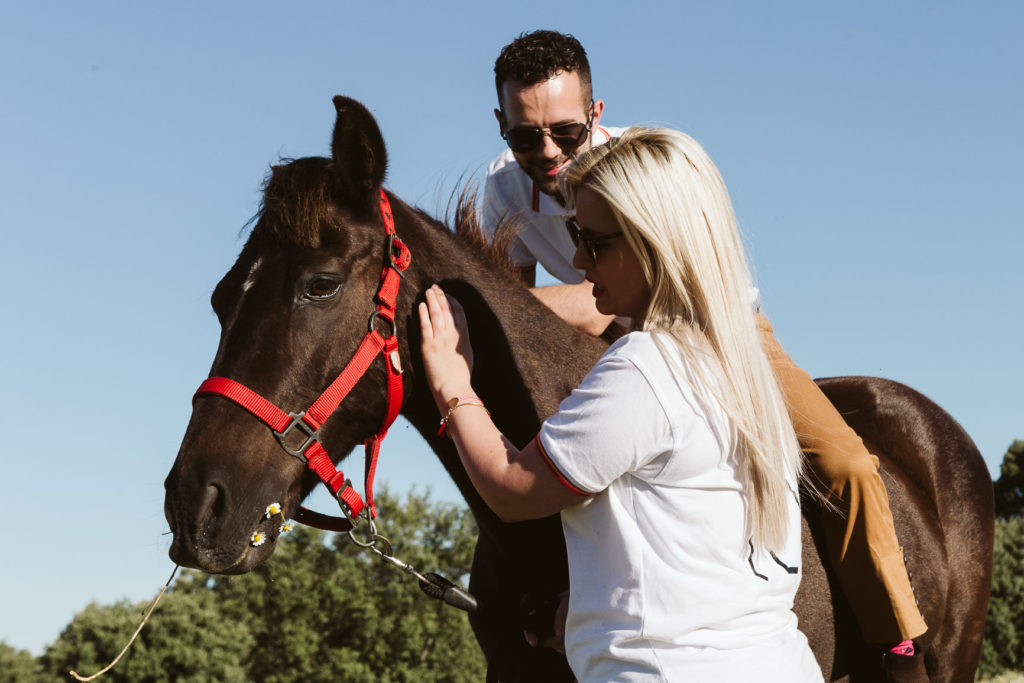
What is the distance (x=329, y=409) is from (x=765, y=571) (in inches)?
63.4

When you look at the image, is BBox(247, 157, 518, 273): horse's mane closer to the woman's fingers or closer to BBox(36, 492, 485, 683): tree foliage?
the woman's fingers

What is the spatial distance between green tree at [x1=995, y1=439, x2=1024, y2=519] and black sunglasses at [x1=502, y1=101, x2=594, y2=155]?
56111 mm

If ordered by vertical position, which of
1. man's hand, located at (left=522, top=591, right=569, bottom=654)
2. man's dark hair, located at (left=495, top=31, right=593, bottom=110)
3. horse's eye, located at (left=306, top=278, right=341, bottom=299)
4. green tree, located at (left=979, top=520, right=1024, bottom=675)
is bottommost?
green tree, located at (left=979, top=520, right=1024, bottom=675)

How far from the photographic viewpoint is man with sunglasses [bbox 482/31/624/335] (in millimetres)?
4645

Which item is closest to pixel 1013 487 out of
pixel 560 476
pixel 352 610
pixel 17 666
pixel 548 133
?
pixel 352 610

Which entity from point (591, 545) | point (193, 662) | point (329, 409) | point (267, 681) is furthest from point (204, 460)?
point (267, 681)

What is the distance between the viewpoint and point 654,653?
235 centimetres

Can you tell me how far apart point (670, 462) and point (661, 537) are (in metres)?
0.20

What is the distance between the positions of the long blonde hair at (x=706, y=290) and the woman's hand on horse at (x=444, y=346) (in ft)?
2.50

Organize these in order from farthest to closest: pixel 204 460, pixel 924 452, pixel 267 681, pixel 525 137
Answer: pixel 267 681 < pixel 924 452 < pixel 525 137 < pixel 204 460

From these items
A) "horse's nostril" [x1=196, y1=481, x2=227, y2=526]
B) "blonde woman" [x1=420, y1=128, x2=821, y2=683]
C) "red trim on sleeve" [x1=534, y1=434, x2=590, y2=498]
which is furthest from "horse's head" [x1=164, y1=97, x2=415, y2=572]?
"red trim on sleeve" [x1=534, y1=434, x2=590, y2=498]

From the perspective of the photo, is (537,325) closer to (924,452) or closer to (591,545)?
(591,545)

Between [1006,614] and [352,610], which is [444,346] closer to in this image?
[1006,614]

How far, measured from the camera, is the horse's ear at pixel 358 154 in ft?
11.3
